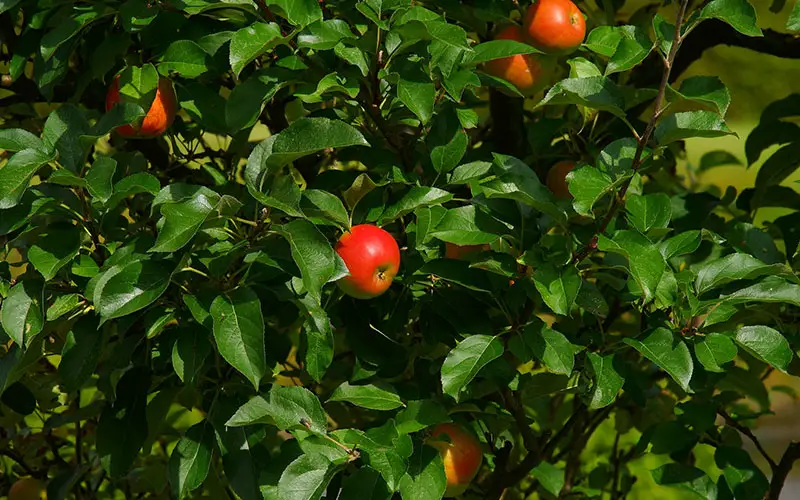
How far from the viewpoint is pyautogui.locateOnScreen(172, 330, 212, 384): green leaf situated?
134cm

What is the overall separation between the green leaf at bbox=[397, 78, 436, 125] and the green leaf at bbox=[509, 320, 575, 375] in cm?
35

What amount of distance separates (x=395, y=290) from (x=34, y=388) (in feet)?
3.05

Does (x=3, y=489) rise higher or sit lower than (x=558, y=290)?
lower

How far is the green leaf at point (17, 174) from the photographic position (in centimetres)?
131

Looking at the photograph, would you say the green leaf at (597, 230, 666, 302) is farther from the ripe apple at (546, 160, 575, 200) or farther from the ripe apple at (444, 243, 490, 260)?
the ripe apple at (546, 160, 575, 200)

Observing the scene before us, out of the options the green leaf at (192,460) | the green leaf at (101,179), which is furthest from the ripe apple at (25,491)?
the green leaf at (101,179)

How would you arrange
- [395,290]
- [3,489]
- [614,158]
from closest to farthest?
[614,158] < [395,290] < [3,489]

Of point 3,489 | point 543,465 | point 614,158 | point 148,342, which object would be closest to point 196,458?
point 148,342

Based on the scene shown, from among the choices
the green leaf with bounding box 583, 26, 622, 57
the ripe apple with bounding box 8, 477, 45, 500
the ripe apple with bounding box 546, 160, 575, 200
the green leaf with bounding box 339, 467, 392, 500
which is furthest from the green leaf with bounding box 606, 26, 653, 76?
the ripe apple with bounding box 8, 477, 45, 500

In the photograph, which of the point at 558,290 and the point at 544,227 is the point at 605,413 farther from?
the point at 558,290

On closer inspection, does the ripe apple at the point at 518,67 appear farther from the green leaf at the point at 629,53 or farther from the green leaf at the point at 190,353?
the green leaf at the point at 190,353

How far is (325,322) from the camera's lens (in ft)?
4.56

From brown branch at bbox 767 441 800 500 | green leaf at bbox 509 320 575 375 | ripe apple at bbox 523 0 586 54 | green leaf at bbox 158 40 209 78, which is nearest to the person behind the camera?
green leaf at bbox 509 320 575 375

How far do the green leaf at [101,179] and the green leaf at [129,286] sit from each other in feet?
0.33
